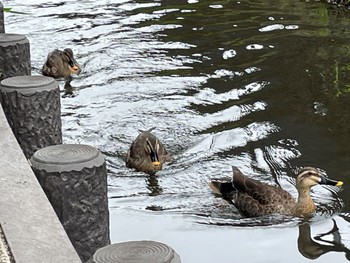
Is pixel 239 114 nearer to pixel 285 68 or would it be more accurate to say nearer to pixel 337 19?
pixel 285 68

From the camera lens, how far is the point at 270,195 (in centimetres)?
770

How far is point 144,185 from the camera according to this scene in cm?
834

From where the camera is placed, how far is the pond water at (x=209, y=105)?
24.0 feet

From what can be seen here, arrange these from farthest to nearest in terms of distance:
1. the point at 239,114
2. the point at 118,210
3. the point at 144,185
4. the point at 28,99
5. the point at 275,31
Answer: the point at 275,31
the point at 239,114
the point at 144,185
the point at 118,210
the point at 28,99

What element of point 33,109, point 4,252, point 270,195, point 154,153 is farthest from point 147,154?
point 4,252

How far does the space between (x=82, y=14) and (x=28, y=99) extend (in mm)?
9478

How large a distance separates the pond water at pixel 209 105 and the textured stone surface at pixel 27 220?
2.43 m

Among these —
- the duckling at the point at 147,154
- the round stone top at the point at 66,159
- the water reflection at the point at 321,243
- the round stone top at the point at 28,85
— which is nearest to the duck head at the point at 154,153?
the duckling at the point at 147,154

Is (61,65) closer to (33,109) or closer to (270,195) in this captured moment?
(270,195)

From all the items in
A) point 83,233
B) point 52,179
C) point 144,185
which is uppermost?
point 52,179

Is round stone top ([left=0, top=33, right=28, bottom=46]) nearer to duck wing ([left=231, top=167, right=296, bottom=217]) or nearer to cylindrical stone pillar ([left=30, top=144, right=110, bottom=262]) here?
duck wing ([left=231, top=167, right=296, bottom=217])

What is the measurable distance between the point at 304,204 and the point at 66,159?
140 inches

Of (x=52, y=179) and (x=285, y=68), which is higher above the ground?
(x=52, y=179)

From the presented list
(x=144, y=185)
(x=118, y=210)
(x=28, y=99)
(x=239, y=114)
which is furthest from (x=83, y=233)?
(x=239, y=114)
